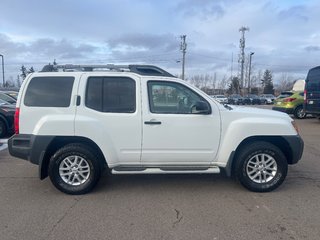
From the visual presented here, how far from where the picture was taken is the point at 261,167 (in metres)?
5.21

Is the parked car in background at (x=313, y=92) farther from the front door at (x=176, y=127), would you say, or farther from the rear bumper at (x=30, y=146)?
the rear bumper at (x=30, y=146)

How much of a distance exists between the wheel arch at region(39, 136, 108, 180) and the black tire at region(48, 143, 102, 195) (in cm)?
8

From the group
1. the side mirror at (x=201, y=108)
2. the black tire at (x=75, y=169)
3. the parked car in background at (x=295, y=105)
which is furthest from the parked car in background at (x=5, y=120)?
the parked car in background at (x=295, y=105)

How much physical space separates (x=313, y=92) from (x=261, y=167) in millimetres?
10158

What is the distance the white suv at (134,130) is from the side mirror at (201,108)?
16 mm

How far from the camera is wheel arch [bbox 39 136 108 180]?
505 centimetres

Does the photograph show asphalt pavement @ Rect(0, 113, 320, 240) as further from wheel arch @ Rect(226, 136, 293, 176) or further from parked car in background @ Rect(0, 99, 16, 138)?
parked car in background @ Rect(0, 99, 16, 138)

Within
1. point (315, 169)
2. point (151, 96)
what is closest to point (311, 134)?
point (315, 169)

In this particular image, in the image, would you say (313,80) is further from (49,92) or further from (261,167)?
(49,92)

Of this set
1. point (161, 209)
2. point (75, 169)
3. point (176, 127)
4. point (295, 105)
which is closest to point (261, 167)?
point (176, 127)

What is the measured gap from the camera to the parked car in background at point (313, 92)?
1359 centimetres

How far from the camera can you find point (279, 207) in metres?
4.56

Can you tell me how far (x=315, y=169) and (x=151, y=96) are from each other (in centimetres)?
390

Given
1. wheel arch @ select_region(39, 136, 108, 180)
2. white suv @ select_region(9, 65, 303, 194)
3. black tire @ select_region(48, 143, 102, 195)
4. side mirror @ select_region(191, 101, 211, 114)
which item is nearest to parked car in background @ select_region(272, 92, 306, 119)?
white suv @ select_region(9, 65, 303, 194)
